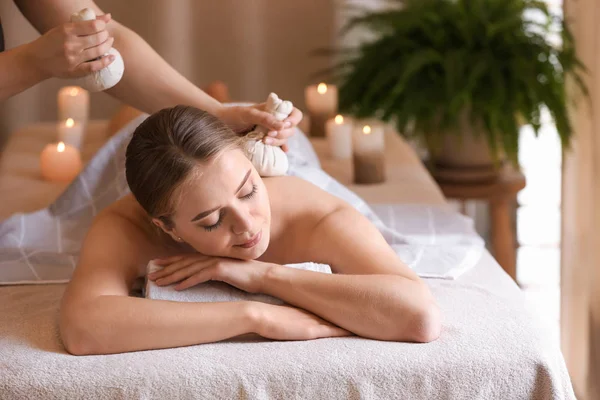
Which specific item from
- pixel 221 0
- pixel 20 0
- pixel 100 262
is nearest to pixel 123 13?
pixel 221 0

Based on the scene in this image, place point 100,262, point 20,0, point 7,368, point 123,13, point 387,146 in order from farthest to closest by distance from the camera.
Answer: point 123,13
point 387,146
point 20,0
point 100,262
point 7,368

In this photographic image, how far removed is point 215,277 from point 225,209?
151mm

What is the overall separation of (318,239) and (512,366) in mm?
430

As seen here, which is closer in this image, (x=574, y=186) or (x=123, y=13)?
(x=574, y=186)

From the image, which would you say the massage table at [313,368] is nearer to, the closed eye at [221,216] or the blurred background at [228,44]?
the closed eye at [221,216]

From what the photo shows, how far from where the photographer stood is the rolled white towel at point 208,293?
155cm

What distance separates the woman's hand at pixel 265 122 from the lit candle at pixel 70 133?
128 cm

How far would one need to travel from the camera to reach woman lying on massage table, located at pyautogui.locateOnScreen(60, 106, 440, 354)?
146 centimetres

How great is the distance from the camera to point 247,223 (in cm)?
147

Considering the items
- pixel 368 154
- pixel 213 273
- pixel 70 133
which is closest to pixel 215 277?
pixel 213 273

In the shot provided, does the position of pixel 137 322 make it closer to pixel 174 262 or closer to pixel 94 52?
pixel 174 262

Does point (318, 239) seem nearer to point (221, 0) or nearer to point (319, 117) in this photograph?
point (319, 117)

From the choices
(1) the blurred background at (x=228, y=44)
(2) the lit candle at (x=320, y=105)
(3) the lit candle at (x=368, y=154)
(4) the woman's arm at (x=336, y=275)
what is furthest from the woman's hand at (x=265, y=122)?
(1) the blurred background at (x=228, y=44)

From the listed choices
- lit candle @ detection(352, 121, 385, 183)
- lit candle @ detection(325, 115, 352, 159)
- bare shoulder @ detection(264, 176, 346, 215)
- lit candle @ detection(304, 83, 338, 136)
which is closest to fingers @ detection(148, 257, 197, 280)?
bare shoulder @ detection(264, 176, 346, 215)
